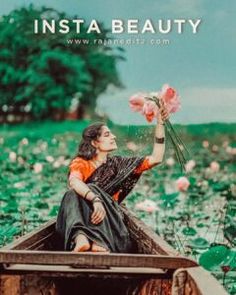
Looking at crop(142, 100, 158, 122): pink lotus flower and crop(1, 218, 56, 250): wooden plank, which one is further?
crop(142, 100, 158, 122): pink lotus flower

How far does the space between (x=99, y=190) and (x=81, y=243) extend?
25 cm

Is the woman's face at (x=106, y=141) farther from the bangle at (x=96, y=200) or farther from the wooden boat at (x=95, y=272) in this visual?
the wooden boat at (x=95, y=272)

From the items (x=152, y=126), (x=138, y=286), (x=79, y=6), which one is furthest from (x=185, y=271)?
(x=79, y=6)

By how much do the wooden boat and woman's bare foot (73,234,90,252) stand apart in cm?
17

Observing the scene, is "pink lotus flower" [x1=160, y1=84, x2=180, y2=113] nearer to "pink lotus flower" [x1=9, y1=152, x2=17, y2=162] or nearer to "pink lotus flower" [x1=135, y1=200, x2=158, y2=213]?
"pink lotus flower" [x1=135, y1=200, x2=158, y2=213]

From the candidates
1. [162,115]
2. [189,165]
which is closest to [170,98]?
[162,115]

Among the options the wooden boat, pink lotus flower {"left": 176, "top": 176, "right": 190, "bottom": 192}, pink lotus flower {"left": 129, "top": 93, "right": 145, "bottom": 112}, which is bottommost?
the wooden boat

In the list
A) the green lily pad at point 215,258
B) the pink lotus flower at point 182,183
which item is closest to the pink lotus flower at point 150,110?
the pink lotus flower at point 182,183

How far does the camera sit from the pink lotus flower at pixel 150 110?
3.06 metres

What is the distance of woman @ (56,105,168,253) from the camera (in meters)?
3.02

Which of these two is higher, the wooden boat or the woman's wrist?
the woman's wrist

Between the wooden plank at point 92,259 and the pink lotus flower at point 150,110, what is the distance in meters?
0.66

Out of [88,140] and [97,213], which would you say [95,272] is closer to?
[97,213]

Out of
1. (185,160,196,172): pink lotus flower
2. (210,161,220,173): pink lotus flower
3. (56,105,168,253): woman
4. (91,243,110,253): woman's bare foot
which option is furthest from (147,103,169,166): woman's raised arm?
(91,243,110,253): woman's bare foot
